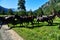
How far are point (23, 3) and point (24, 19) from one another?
75.2m

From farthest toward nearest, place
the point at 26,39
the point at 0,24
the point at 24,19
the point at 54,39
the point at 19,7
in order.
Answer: the point at 19,7 → the point at 0,24 → the point at 24,19 → the point at 26,39 → the point at 54,39

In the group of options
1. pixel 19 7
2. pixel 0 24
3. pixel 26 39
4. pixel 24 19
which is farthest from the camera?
pixel 19 7

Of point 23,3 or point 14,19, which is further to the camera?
point 23,3

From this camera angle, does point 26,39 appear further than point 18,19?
No

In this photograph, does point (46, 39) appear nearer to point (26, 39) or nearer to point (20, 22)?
point (26, 39)

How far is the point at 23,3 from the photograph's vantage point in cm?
10025

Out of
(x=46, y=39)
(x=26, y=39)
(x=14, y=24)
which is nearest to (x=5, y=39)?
(x=26, y=39)

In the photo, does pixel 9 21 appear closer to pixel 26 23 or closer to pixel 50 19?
pixel 26 23

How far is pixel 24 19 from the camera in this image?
25.6 metres

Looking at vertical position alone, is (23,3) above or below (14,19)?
above

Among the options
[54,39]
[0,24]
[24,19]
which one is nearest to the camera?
[54,39]

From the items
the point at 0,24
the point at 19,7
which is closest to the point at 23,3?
the point at 19,7

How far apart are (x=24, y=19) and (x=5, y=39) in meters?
11.2

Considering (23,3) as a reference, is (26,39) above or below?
below
